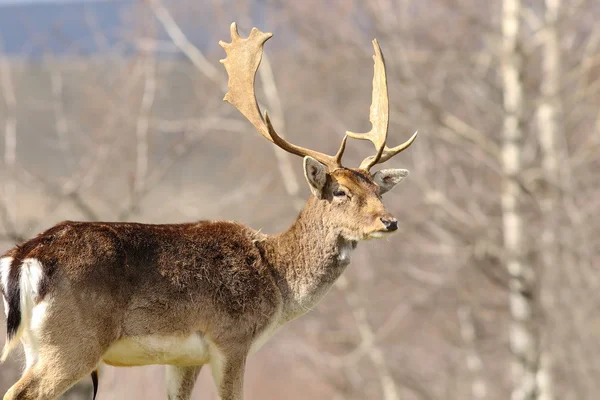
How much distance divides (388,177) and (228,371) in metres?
2.03

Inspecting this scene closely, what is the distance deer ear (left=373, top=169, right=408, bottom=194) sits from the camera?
26.2 ft

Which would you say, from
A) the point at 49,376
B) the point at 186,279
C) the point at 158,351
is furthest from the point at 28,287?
the point at 186,279

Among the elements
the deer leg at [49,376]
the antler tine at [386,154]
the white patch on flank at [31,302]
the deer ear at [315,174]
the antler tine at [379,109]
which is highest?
the antler tine at [379,109]

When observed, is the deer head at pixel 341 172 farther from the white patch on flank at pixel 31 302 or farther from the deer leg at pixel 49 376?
the deer leg at pixel 49 376

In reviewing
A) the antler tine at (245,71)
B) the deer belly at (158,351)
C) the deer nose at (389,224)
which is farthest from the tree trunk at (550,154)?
the deer belly at (158,351)

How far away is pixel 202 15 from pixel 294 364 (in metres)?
10.3

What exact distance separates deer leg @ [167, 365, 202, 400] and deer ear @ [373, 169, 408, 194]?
1.95 m

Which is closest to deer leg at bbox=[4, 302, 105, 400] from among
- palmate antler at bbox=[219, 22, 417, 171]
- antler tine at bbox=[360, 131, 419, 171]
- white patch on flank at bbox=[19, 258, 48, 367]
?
white patch on flank at bbox=[19, 258, 48, 367]

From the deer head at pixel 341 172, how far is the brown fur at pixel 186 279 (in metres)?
0.01

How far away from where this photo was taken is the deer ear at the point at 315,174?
741 cm

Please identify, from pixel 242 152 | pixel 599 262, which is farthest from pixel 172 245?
pixel 242 152

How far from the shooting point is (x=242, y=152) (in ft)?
73.2

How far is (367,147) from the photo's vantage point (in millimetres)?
19000

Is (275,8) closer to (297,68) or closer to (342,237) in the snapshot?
(297,68)
